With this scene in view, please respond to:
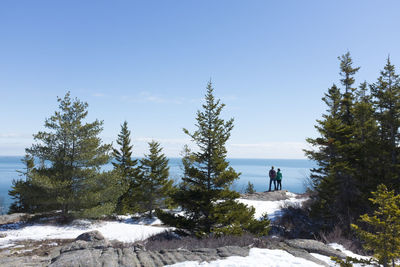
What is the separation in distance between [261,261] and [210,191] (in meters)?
7.62

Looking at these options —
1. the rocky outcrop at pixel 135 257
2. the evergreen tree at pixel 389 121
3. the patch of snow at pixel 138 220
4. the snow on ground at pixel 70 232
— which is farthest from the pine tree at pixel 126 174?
the evergreen tree at pixel 389 121

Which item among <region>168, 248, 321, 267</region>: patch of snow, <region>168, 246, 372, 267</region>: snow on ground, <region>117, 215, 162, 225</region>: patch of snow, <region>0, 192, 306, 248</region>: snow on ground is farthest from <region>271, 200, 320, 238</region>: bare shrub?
<region>168, 248, 321, 267</region>: patch of snow

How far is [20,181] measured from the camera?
16844mm

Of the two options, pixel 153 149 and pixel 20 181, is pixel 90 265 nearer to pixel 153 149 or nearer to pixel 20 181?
pixel 20 181

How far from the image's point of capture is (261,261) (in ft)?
20.8

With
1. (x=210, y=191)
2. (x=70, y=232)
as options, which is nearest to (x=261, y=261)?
(x=210, y=191)

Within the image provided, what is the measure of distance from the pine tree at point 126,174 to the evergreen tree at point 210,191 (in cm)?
965

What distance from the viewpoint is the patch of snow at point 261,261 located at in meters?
6.03

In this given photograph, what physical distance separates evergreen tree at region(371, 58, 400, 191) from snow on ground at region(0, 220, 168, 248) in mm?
15906

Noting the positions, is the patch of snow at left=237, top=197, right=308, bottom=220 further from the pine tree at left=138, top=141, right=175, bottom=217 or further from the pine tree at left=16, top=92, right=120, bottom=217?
the pine tree at left=16, top=92, right=120, bottom=217

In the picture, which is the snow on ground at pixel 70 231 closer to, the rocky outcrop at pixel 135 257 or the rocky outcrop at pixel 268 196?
the rocky outcrop at pixel 135 257

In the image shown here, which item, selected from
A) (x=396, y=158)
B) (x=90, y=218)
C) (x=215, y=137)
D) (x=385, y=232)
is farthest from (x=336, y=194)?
(x=90, y=218)

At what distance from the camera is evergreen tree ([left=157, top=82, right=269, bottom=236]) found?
1380 centimetres

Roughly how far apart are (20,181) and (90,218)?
211 inches
